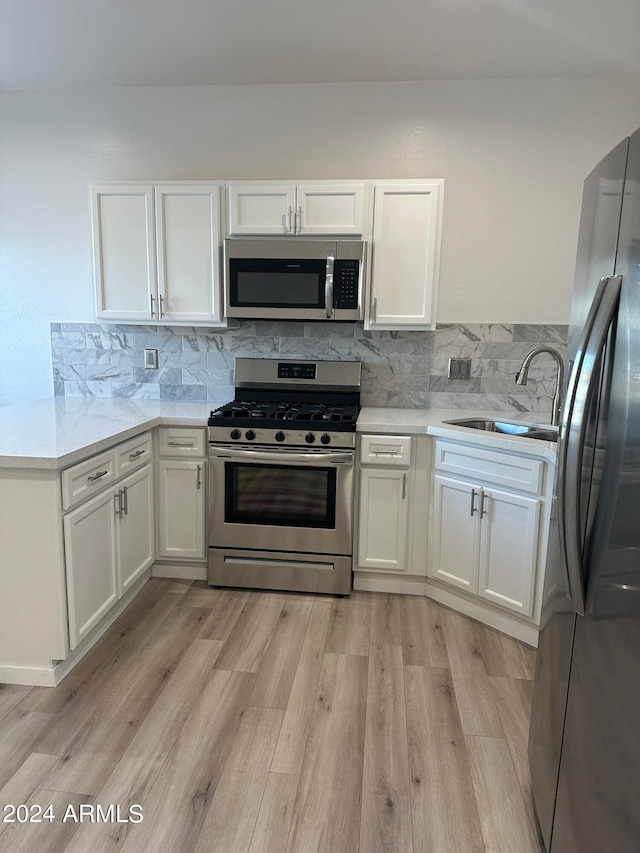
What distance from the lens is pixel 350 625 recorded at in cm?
270

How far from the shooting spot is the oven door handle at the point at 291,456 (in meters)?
2.85

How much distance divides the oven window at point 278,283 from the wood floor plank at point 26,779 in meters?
2.20

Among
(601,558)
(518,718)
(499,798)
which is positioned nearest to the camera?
(601,558)

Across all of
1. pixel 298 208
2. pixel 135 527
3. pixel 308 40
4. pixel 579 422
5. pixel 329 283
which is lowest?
pixel 135 527

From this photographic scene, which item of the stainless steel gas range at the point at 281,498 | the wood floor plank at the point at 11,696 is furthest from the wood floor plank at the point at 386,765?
the wood floor plank at the point at 11,696

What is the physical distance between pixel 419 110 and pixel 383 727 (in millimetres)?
3079

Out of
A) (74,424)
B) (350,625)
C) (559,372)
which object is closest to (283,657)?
(350,625)

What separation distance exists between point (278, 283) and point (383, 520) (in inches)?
54.4

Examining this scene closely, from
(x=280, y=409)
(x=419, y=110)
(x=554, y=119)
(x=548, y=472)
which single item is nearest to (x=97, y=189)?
(x=280, y=409)

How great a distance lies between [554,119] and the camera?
3080 millimetres

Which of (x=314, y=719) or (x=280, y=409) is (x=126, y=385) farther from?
(x=314, y=719)

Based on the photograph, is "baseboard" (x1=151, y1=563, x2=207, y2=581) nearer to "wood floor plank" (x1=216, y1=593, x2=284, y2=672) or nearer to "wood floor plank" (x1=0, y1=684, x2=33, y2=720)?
"wood floor plank" (x1=216, y1=593, x2=284, y2=672)

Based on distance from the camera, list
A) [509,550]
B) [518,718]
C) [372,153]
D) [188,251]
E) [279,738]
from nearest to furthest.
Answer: [279,738] → [518,718] → [509,550] → [188,251] → [372,153]

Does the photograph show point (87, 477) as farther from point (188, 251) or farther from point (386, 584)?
point (386, 584)
